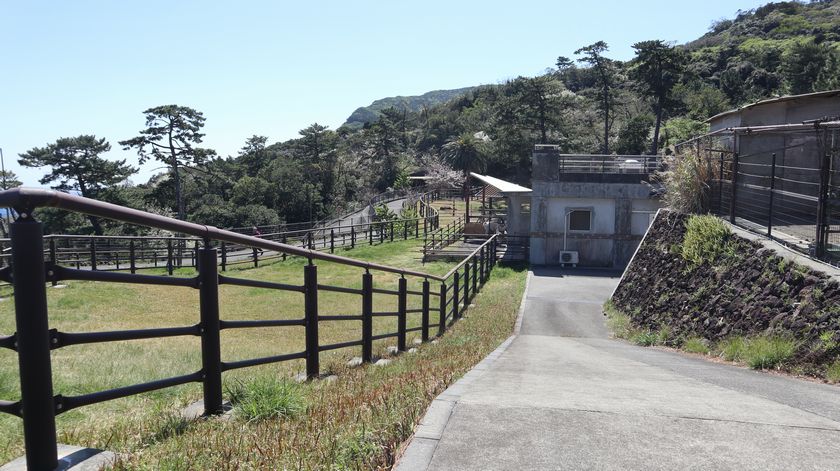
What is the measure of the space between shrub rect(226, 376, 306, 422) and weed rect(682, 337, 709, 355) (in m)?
6.43

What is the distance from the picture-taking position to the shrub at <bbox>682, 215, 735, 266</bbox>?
9492 mm

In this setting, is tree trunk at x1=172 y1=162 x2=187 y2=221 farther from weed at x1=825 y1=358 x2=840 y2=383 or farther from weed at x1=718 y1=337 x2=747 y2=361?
weed at x1=825 y1=358 x2=840 y2=383

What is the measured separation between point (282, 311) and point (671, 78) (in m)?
52.7

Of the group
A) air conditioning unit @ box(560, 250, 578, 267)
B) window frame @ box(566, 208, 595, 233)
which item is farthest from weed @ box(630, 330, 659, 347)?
window frame @ box(566, 208, 595, 233)

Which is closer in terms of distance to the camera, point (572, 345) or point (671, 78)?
point (572, 345)

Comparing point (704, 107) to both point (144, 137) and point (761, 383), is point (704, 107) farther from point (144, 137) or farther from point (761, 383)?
point (761, 383)

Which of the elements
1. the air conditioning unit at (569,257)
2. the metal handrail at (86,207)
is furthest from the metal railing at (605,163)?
the metal handrail at (86,207)

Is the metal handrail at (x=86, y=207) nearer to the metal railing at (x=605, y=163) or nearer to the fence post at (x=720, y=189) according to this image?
the fence post at (x=720, y=189)

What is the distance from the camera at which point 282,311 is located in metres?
11.2

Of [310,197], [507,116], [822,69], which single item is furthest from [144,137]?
[822,69]

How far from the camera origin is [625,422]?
3266 millimetres

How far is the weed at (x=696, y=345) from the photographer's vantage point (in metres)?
8.02

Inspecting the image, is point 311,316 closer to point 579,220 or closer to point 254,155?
point 579,220

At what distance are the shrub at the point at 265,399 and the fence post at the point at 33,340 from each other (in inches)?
42.6
